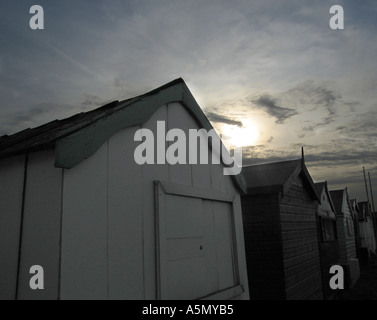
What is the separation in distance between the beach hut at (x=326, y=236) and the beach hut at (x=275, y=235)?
279cm

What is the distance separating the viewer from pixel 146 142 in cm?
379

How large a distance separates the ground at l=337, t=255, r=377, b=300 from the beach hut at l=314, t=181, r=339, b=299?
5.06ft

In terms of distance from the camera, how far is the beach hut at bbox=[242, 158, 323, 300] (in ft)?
26.8

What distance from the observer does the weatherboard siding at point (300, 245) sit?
8.54 m

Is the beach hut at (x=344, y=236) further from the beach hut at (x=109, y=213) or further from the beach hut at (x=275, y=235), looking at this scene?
the beach hut at (x=109, y=213)

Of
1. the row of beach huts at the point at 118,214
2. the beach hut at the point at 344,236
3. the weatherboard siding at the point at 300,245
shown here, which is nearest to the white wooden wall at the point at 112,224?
the row of beach huts at the point at 118,214

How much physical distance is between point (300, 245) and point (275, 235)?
1869mm

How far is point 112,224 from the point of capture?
3150mm

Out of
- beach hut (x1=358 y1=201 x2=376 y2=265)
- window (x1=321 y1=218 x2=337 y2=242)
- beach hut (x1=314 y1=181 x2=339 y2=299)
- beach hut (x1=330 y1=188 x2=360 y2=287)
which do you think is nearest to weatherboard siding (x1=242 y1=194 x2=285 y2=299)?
beach hut (x1=314 y1=181 x2=339 y2=299)

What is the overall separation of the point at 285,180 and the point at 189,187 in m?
4.91

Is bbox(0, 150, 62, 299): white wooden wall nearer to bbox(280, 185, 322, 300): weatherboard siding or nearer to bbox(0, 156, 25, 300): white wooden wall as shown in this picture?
bbox(0, 156, 25, 300): white wooden wall

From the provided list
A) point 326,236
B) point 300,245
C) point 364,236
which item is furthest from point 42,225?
point 364,236

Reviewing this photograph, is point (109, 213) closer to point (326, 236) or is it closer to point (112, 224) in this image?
point (112, 224)
